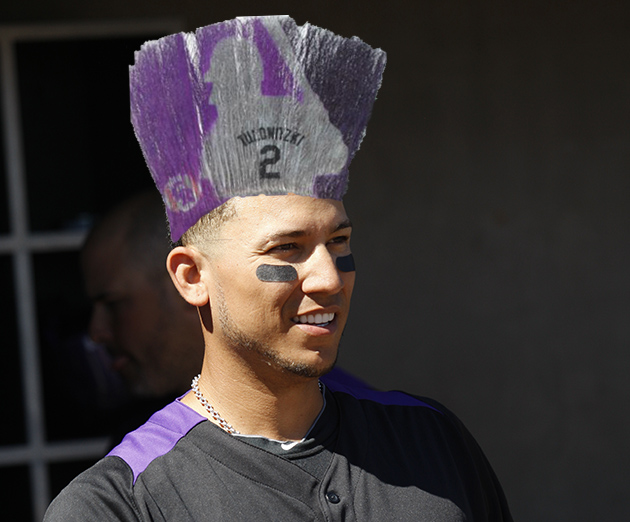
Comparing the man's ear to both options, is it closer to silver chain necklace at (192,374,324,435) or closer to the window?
silver chain necklace at (192,374,324,435)

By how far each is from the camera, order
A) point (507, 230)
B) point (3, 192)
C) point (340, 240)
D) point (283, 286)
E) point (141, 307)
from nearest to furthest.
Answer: point (283, 286) < point (340, 240) < point (141, 307) < point (3, 192) < point (507, 230)

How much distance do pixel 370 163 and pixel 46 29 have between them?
4.22ft

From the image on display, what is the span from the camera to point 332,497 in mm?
1649

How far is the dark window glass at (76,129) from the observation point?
3092 millimetres

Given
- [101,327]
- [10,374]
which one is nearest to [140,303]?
[101,327]

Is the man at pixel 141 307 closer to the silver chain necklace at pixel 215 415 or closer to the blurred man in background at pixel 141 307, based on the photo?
the blurred man in background at pixel 141 307

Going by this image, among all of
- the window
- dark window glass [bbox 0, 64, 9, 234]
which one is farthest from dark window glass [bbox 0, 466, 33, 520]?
dark window glass [bbox 0, 64, 9, 234]

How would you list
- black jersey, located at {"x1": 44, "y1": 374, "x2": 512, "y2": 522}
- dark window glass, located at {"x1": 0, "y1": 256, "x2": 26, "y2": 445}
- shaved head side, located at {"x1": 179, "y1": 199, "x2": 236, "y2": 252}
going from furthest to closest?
dark window glass, located at {"x1": 0, "y1": 256, "x2": 26, "y2": 445} < shaved head side, located at {"x1": 179, "y1": 199, "x2": 236, "y2": 252} < black jersey, located at {"x1": 44, "y1": 374, "x2": 512, "y2": 522}

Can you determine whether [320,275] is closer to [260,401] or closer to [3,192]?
[260,401]

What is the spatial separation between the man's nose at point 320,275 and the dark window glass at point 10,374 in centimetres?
192

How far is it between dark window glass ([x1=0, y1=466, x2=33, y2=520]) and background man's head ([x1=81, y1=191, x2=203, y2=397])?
629mm

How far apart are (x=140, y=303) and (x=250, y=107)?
1.40 m

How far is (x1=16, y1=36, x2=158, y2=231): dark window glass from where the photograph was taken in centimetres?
309

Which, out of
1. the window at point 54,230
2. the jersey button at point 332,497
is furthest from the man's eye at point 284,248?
the window at point 54,230
